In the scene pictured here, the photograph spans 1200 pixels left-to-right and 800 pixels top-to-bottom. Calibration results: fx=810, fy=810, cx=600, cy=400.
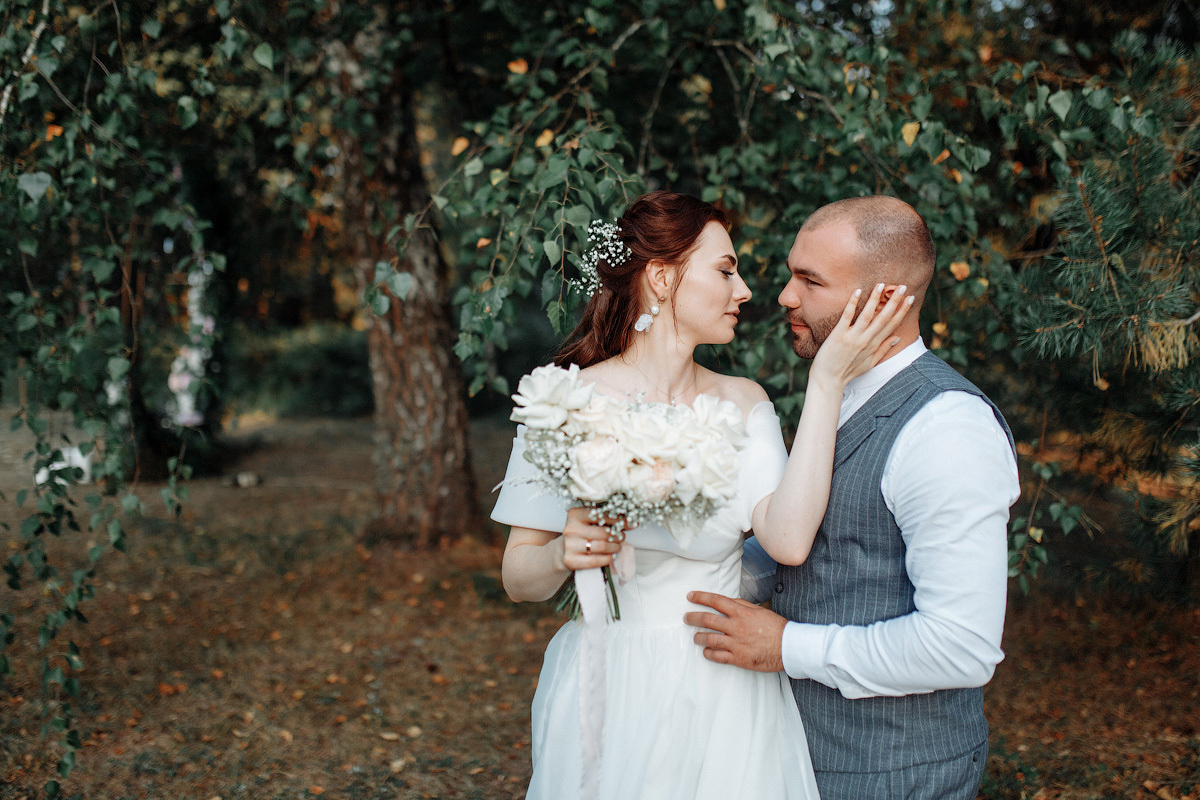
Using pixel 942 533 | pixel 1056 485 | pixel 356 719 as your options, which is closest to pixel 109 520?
pixel 356 719

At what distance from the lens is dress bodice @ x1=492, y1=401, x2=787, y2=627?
1842 mm

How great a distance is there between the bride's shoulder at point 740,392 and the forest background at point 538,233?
487 millimetres

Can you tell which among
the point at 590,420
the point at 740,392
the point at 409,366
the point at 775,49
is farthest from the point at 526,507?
the point at 409,366

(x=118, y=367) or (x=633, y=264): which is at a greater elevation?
(x=633, y=264)

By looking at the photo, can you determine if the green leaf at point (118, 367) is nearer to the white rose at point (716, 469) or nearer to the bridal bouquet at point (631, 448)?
the bridal bouquet at point (631, 448)

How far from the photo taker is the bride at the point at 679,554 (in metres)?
1.66

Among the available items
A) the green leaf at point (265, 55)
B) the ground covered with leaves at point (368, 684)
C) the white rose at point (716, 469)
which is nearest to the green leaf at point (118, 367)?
the green leaf at point (265, 55)

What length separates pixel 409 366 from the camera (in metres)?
5.04

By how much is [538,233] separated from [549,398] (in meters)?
1.83

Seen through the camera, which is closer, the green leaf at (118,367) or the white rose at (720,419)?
the white rose at (720,419)

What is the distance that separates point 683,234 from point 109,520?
1.98 meters

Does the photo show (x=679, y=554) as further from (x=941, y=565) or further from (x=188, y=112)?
(x=188, y=112)

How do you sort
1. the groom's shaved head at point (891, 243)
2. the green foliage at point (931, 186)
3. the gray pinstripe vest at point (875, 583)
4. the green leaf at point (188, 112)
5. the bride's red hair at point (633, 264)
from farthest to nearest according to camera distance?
the green leaf at point (188, 112), the green foliage at point (931, 186), the bride's red hair at point (633, 264), the groom's shaved head at point (891, 243), the gray pinstripe vest at point (875, 583)

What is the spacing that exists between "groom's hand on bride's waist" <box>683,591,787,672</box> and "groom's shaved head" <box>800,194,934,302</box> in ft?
2.50
